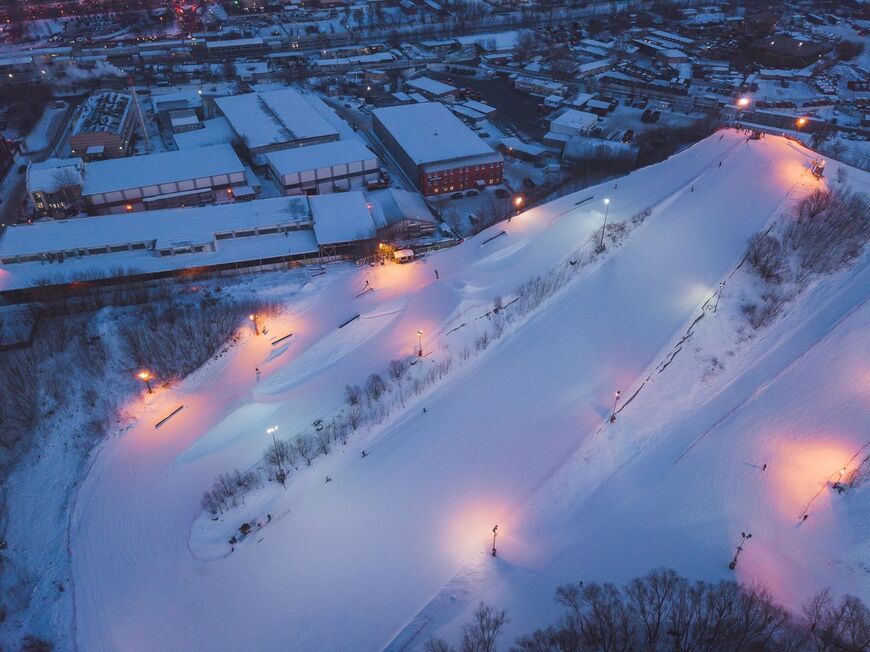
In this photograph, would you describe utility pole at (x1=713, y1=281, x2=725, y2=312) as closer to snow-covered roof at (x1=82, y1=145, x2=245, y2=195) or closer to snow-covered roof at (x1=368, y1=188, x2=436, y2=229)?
snow-covered roof at (x1=368, y1=188, x2=436, y2=229)

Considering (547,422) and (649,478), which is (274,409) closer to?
(547,422)

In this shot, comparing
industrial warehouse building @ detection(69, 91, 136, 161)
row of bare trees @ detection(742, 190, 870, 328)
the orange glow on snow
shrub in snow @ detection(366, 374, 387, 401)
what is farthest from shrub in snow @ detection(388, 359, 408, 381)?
industrial warehouse building @ detection(69, 91, 136, 161)

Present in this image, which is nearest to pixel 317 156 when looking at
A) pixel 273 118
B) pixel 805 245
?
pixel 273 118

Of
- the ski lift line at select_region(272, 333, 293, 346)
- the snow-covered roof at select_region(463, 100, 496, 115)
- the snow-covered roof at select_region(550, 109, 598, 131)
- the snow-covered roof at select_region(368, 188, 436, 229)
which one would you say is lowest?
the ski lift line at select_region(272, 333, 293, 346)

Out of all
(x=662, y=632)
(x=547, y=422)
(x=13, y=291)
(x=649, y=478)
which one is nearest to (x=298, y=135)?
(x=13, y=291)

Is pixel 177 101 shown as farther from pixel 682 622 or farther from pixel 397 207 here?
pixel 682 622

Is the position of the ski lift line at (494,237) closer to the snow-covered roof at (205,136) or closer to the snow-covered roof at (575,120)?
the snow-covered roof at (575,120)
